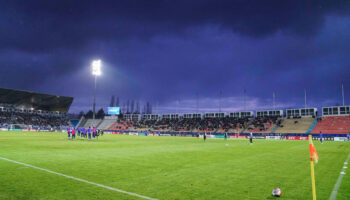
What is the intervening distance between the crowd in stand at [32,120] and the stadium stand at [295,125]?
81.0 metres

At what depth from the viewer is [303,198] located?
6453mm

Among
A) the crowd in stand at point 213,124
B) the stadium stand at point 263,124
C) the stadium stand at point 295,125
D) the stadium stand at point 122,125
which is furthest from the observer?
the stadium stand at point 122,125

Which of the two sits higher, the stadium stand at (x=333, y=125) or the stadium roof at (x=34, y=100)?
the stadium roof at (x=34, y=100)

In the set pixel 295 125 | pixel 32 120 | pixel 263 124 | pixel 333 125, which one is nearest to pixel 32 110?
pixel 32 120

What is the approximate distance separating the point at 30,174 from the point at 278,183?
975cm

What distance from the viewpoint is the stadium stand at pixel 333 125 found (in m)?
58.2

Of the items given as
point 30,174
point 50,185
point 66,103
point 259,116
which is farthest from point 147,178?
point 66,103

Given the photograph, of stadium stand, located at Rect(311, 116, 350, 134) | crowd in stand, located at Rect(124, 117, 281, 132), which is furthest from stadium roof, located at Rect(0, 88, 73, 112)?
stadium stand, located at Rect(311, 116, 350, 134)

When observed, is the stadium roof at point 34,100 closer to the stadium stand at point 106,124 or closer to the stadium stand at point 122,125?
the stadium stand at point 106,124

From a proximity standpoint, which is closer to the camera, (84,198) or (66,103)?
(84,198)

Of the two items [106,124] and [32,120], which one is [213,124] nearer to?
[106,124]

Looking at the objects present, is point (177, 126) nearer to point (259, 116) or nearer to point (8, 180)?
point (259, 116)

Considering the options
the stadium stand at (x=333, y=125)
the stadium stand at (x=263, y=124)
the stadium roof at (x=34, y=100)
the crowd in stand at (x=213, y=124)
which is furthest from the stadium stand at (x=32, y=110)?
the stadium stand at (x=333, y=125)

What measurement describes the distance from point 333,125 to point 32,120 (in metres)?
102
